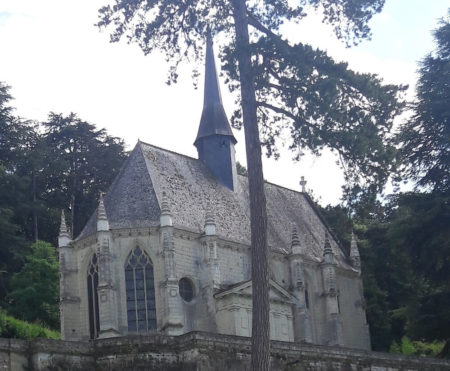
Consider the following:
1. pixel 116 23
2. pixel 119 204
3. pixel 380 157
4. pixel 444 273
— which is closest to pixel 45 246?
pixel 119 204

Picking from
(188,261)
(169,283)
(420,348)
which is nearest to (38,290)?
(188,261)

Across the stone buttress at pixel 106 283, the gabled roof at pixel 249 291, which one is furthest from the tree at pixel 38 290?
the gabled roof at pixel 249 291

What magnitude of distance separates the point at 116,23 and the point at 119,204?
16559 mm

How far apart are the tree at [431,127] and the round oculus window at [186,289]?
10891 mm

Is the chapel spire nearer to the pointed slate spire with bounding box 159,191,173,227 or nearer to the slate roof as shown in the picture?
the slate roof

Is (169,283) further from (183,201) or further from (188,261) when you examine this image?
(183,201)

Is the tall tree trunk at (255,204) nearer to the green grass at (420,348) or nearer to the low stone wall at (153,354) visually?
the low stone wall at (153,354)

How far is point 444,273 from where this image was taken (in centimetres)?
3906

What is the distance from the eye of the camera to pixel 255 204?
23531 mm

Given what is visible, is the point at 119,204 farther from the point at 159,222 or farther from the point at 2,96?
the point at 2,96

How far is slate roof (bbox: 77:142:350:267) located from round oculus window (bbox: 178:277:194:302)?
237 centimetres

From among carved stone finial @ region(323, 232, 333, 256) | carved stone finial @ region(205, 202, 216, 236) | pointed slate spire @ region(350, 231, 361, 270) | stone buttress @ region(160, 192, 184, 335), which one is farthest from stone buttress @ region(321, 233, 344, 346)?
stone buttress @ region(160, 192, 184, 335)

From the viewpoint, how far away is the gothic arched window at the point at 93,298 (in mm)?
39688

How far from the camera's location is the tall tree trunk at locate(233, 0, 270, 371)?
2223 cm
